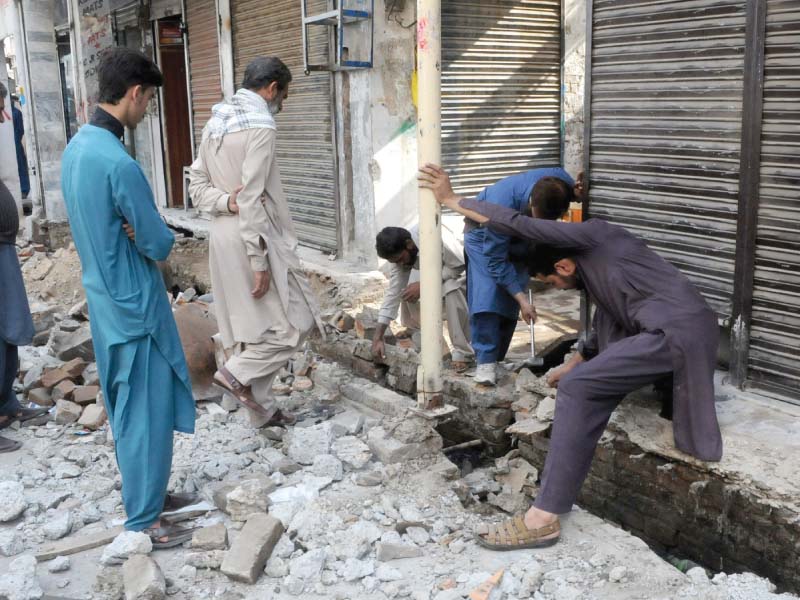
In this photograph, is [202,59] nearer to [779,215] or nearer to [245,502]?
[245,502]

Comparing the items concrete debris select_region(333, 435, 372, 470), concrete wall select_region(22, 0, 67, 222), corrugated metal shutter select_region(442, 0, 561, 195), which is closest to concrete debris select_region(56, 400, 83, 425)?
concrete debris select_region(333, 435, 372, 470)

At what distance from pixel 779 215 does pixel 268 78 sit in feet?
8.74

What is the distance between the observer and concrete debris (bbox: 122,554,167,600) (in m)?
2.90

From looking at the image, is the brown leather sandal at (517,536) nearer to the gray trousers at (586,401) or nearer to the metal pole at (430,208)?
the gray trousers at (586,401)

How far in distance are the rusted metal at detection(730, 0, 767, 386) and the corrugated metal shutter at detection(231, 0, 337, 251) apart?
4.58 meters

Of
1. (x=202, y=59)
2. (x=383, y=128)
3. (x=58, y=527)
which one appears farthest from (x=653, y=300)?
(x=202, y=59)

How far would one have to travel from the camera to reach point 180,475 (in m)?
4.02

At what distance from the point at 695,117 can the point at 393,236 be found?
6.39 ft

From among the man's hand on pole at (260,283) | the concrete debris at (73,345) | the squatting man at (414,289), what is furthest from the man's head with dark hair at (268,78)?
the concrete debris at (73,345)

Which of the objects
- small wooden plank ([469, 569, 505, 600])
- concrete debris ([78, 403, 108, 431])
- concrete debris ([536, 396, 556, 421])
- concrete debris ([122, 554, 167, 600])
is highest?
concrete debris ([536, 396, 556, 421])

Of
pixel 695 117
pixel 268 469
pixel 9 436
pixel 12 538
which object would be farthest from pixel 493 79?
pixel 12 538

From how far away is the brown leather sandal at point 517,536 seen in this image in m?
3.20

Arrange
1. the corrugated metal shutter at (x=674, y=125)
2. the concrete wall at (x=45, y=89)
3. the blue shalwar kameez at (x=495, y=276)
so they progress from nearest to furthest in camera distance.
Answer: the corrugated metal shutter at (x=674, y=125) → the blue shalwar kameez at (x=495, y=276) → the concrete wall at (x=45, y=89)

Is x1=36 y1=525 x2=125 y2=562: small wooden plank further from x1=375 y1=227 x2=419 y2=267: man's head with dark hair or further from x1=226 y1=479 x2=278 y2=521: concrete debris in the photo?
x1=375 y1=227 x2=419 y2=267: man's head with dark hair
